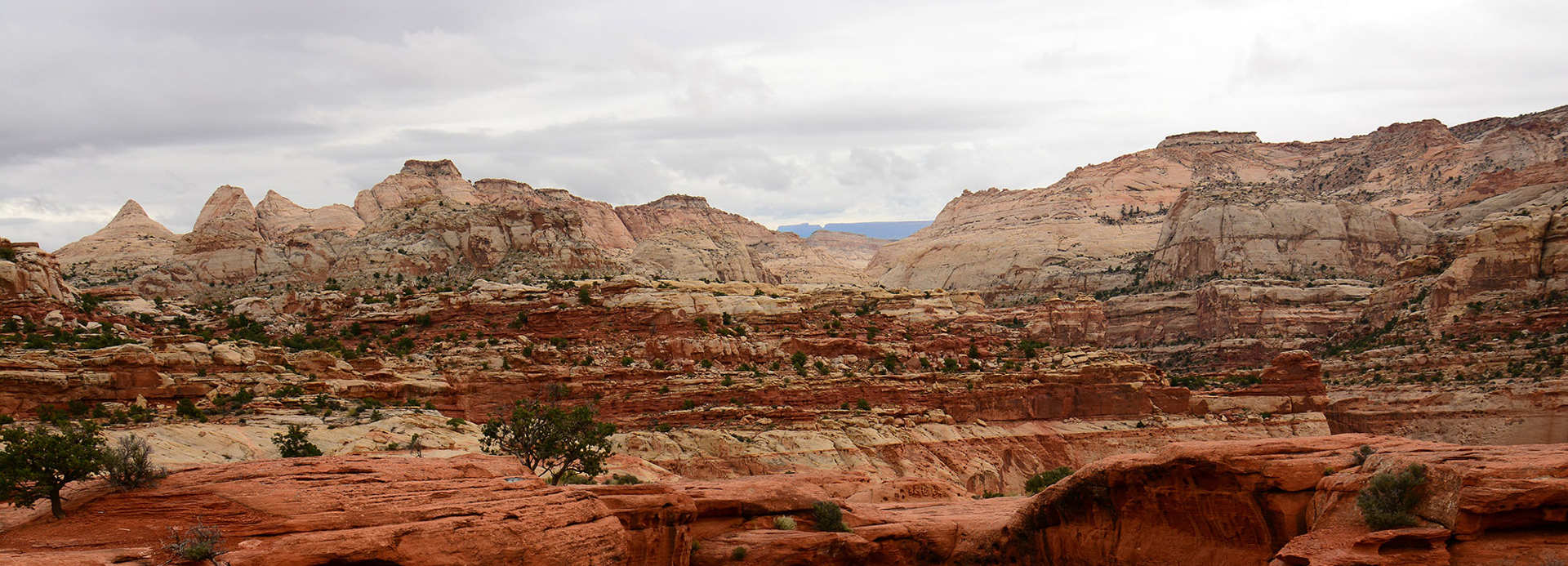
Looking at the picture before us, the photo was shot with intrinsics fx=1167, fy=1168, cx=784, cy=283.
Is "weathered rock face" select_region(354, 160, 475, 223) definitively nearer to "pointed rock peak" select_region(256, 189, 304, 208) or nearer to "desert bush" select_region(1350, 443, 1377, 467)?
"pointed rock peak" select_region(256, 189, 304, 208)

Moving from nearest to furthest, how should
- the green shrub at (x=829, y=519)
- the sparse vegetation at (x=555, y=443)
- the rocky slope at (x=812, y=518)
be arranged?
the rocky slope at (x=812, y=518) < the green shrub at (x=829, y=519) < the sparse vegetation at (x=555, y=443)

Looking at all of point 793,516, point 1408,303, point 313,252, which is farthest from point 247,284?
point 1408,303

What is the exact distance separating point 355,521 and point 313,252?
6842 cm

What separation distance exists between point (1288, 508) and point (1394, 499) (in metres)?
3.87

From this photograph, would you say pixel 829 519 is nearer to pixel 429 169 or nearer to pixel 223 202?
pixel 223 202

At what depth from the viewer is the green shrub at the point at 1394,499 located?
22.7 meters

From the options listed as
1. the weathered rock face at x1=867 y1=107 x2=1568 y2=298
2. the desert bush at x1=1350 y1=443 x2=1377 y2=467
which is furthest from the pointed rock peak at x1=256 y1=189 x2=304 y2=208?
the desert bush at x1=1350 y1=443 x2=1377 y2=467

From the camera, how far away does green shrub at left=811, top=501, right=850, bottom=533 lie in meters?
35.1

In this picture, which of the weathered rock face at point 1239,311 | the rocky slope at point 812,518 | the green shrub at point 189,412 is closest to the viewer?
the rocky slope at point 812,518

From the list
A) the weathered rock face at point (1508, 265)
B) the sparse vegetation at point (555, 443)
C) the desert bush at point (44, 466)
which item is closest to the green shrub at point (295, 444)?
the sparse vegetation at point (555, 443)

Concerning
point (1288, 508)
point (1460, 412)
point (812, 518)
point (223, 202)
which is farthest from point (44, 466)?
point (223, 202)

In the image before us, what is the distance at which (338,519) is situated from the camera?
76.5 feet

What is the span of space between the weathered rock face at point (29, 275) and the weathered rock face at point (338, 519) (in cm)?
2958

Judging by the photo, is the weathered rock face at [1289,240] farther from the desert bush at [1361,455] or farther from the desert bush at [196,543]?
the desert bush at [196,543]
